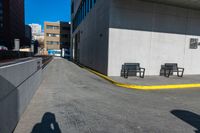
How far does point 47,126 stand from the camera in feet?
10.2

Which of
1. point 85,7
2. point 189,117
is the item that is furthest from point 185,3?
point 85,7

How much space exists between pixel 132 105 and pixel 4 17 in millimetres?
63119

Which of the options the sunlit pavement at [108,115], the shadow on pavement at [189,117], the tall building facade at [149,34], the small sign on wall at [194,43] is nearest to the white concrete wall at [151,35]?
the tall building facade at [149,34]

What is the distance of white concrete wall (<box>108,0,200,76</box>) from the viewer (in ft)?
31.5

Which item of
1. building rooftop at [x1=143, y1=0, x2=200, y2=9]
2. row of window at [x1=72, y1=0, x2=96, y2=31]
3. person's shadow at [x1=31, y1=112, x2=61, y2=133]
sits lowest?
person's shadow at [x1=31, y1=112, x2=61, y2=133]

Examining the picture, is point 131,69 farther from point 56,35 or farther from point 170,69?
point 56,35

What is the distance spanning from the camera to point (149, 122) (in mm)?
3430

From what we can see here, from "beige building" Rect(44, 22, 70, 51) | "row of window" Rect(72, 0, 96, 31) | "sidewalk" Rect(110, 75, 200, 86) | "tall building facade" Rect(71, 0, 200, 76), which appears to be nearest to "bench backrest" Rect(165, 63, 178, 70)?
"tall building facade" Rect(71, 0, 200, 76)

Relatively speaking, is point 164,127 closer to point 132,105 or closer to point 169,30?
point 132,105

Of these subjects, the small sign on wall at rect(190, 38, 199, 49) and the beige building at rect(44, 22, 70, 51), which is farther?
the beige building at rect(44, 22, 70, 51)

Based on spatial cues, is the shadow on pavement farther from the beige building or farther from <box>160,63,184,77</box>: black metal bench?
the beige building

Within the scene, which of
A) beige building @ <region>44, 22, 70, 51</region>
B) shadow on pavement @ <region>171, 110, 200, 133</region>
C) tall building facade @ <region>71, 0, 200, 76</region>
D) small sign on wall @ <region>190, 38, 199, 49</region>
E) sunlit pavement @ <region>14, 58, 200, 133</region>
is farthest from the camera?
beige building @ <region>44, 22, 70, 51</region>

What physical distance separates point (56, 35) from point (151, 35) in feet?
191

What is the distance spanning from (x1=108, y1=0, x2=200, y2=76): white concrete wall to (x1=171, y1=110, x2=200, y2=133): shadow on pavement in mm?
5898
